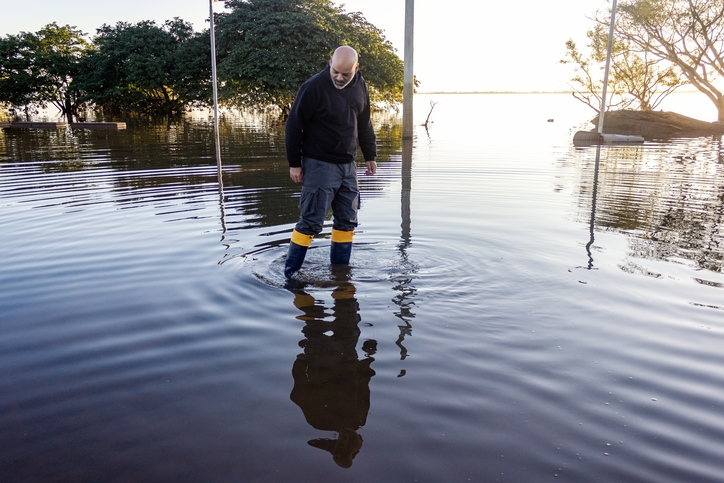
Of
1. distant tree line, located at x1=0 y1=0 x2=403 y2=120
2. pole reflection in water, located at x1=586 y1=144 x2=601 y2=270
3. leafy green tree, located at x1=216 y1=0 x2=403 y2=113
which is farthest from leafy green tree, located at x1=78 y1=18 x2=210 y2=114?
pole reflection in water, located at x1=586 y1=144 x2=601 y2=270

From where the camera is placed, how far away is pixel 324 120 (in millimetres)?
4543

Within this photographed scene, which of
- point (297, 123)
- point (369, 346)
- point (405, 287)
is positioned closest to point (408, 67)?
point (297, 123)

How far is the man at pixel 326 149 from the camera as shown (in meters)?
4.43

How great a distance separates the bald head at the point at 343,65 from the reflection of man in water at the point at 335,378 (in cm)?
180

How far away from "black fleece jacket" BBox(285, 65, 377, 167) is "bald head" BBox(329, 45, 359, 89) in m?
0.10

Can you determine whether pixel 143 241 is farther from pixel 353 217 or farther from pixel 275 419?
pixel 275 419

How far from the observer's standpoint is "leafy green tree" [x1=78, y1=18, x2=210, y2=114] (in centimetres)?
3794

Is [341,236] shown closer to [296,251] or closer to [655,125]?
[296,251]

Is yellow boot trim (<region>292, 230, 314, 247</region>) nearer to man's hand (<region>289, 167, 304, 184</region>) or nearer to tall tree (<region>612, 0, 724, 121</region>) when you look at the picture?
man's hand (<region>289, 167, 304, 184</region>)

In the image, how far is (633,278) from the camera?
4.64 metres

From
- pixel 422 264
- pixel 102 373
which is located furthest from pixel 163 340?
Result: pixel 422 264

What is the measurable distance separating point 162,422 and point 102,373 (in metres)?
0.73

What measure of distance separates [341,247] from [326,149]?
89 centimetres

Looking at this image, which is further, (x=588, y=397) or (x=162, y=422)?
(x=588, y=397)
